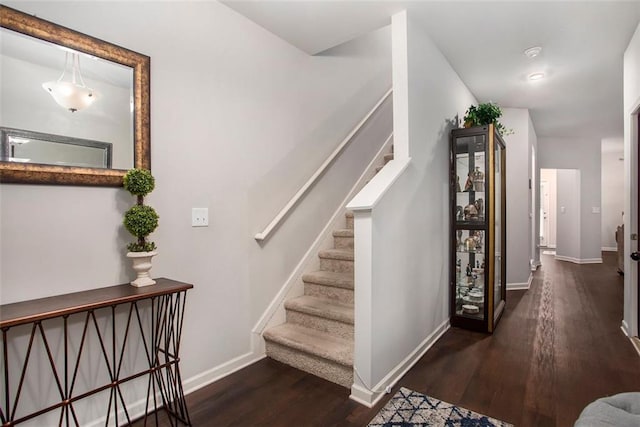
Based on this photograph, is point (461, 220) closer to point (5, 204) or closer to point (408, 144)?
point (408, 144)

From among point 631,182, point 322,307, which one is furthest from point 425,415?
point 631,182

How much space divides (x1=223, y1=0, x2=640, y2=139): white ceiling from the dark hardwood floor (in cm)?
259

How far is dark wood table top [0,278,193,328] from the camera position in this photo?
4.10 ft

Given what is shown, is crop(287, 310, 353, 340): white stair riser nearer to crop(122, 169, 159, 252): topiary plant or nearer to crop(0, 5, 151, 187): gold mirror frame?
crop(122, 169, 159, 252): topiary plant

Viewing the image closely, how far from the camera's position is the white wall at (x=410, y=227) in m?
2.04

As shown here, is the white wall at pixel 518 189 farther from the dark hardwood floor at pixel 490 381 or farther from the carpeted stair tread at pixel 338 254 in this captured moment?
the carpeted stair tread at pixel 338 254

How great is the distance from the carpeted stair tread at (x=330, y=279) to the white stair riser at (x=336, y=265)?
0.05 metres

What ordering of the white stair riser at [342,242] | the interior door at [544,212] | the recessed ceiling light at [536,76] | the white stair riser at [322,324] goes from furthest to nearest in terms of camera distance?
the interior door at [544,212], the recessed ceiling light at [536,76], the white stair riser at [342,242], the white stair riser at [322,324]

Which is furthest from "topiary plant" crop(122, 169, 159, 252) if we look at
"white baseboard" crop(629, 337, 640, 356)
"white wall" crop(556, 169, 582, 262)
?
"white wall" crop(556, 169, 582, 262)

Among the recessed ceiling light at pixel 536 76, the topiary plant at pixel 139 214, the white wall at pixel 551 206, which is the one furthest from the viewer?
the white wall at pixel 551 206

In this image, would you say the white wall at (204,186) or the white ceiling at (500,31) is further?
the white ceiling at (500,31)

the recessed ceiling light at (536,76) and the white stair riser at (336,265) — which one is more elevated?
the recessed ceiling light at (536,76)

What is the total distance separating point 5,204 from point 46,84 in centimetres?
58

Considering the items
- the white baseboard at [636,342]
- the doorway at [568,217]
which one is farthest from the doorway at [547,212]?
the white baseboard at [636,342]
